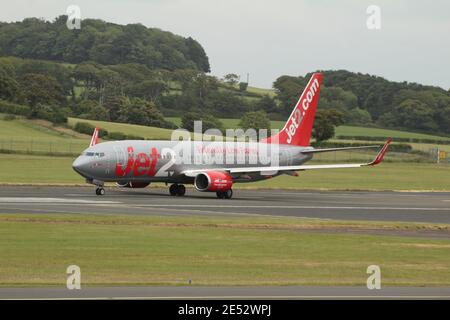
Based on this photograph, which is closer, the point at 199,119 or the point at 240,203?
the point at 240,203

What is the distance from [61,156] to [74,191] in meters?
42.7

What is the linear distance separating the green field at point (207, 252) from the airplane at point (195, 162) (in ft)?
53.6

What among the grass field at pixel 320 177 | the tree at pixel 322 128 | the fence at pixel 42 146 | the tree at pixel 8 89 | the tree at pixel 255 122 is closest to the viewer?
the grass field at pixel 320 177

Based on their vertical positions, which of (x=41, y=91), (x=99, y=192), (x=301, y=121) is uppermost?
(x=41, y=91)

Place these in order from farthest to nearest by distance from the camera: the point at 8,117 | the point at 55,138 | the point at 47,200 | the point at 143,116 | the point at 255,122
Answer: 1. the point at 143,116
2. the point at 255,122
3. the point at 8,117
4. the point at 55,138
5. the point at 47,200

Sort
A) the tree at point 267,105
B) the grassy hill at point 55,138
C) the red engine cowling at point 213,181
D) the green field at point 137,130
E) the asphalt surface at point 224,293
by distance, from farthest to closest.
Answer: the tree at point 267,105, the green field at point 137,130, the grassy hill at point 55,138, the red engine cowling at point 213,181, the asphalt surface at point 224,293

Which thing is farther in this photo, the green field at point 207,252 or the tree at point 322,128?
the tree at point 322,128

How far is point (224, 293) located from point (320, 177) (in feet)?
238

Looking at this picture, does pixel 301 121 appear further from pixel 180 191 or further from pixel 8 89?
pixel 8 89

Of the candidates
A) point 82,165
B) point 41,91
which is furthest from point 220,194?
point 41,91

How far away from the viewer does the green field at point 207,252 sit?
87.4ft

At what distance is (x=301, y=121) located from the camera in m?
70.7

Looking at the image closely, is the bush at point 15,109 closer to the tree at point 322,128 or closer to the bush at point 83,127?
the bush at point 83,127

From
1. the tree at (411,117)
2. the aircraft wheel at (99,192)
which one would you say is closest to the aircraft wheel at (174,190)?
the aircraft wheel at (99,192)
